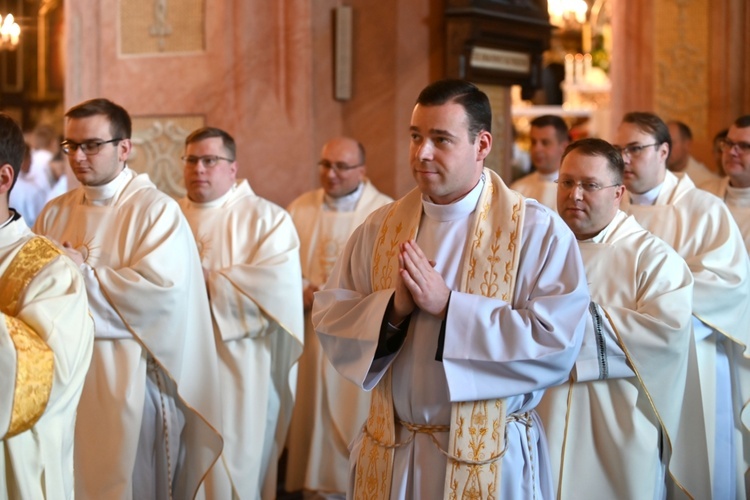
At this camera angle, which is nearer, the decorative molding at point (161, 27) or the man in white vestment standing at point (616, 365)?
the man in white vestment standing at point (616, 365)

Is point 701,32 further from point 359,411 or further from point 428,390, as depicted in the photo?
point 428,390

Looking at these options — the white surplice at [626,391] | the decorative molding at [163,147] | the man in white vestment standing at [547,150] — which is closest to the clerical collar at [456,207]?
the white surplice at [626,391]

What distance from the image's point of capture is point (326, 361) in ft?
22.3

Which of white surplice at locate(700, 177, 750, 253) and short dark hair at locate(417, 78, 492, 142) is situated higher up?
short dark hair at locate(417, 78, 492, 142)

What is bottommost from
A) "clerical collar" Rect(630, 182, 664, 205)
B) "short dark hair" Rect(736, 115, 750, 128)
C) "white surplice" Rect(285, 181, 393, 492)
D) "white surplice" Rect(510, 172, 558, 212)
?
"white surplice" Rect(285, 181, 393, 492)

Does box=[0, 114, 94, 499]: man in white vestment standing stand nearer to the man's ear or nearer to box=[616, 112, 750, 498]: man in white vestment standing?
the man's ear

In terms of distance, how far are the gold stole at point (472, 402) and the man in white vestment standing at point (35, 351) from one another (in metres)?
0.97

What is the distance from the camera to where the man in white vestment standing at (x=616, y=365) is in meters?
4.63

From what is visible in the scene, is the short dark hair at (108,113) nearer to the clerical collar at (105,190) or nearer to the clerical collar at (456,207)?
the clerical collar at (105,190)

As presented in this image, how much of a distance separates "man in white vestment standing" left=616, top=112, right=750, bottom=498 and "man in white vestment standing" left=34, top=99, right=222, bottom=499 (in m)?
2.37

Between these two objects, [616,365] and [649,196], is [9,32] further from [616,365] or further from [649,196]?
[616,365]

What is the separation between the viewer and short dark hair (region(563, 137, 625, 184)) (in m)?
4.64

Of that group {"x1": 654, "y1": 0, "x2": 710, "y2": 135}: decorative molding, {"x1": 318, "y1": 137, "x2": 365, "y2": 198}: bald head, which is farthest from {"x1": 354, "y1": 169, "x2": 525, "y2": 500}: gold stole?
{"x1": 654, "y1": 0, "x2": 710, "y2": 135}: decorative molding

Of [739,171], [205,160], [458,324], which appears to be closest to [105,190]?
[205,160]
